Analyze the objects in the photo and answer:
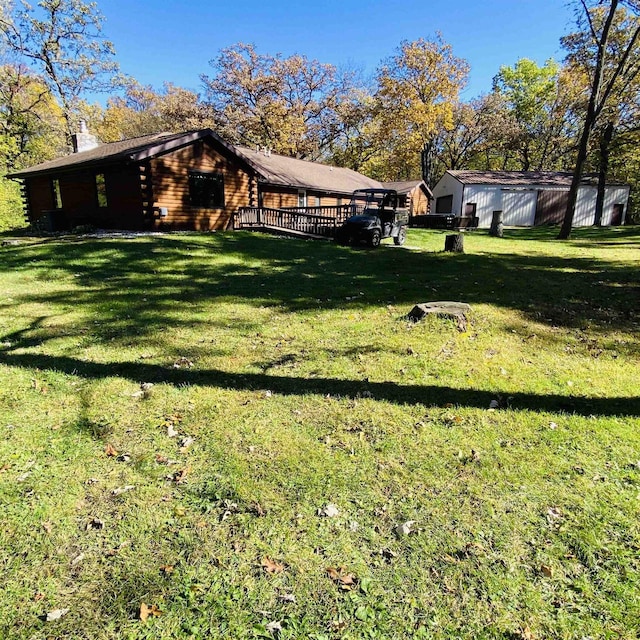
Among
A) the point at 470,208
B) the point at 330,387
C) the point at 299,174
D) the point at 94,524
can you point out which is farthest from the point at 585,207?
the point at 94,524

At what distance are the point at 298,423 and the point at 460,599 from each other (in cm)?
192

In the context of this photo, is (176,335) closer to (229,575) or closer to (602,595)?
(229,575)

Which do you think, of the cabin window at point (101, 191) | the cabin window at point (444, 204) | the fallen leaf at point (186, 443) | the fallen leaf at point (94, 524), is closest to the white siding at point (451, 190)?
the cabin window at point (444, 204)

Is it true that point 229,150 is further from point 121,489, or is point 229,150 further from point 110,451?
point 121,489

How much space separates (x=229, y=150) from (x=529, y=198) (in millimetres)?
23547

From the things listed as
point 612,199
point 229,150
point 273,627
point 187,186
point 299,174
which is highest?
point 229,150

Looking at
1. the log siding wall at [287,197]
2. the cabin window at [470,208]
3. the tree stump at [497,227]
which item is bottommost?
the tree stump at [497,227]

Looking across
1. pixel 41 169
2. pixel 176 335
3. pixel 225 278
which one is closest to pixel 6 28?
pixel 41 169

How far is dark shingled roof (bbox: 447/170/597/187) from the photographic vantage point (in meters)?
30.8

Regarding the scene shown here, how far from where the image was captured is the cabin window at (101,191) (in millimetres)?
17391

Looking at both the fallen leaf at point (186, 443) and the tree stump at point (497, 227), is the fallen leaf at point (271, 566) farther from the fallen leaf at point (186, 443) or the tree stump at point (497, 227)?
the tree stump at point (497, 227)

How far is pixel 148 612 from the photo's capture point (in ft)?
6.86

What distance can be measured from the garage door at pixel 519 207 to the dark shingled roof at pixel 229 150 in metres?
9.89

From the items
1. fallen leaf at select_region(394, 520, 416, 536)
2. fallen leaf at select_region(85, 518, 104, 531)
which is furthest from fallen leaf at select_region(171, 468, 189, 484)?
fallen leaf at select_region(394, 520, 416, 536)
